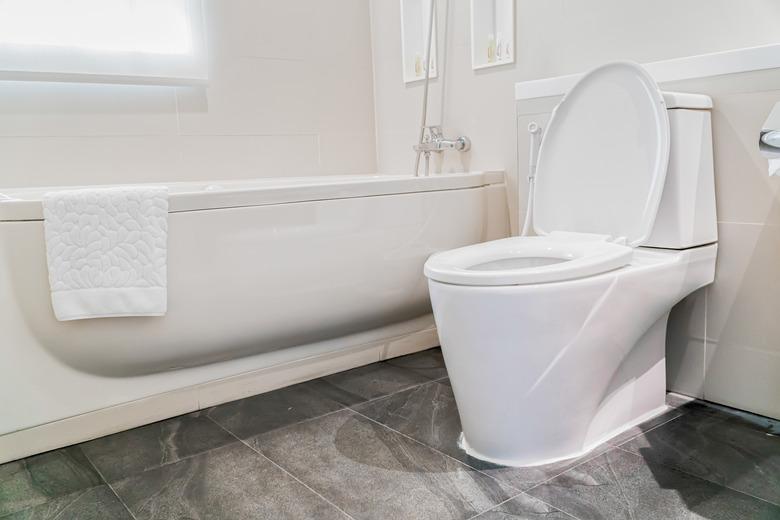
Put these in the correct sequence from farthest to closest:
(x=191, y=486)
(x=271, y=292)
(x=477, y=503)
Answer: (x=271, y=292), (x=191, y=486), (x=477, y=503)

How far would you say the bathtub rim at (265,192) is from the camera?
1.45 metres

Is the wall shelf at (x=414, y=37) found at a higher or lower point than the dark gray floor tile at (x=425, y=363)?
higher

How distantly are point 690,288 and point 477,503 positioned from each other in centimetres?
74

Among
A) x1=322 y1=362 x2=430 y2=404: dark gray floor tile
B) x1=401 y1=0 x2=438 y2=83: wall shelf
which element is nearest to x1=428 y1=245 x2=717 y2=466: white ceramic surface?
x1=322 y1=362 x2=430 y2=404: dark gray floor tile

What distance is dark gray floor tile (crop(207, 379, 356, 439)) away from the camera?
166 cm

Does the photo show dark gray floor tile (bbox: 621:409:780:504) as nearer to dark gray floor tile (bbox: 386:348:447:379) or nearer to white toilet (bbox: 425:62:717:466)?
white toilet (bbox: 425:62:717:466)

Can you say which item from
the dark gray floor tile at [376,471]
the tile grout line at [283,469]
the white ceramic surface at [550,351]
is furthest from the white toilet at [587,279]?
the tile grout line at [283,469]

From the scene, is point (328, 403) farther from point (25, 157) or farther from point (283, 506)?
point (25, 157)

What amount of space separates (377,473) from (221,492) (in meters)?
0.32

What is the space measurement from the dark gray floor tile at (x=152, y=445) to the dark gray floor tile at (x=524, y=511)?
699 mm

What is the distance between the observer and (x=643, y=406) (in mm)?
1562

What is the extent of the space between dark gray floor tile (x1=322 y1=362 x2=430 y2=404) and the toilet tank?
2.64 feet

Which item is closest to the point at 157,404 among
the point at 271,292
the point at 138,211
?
the point at 271,292

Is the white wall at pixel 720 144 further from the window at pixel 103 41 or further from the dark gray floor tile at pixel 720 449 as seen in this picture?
the window at pixel 103 41
